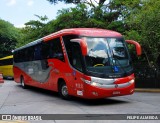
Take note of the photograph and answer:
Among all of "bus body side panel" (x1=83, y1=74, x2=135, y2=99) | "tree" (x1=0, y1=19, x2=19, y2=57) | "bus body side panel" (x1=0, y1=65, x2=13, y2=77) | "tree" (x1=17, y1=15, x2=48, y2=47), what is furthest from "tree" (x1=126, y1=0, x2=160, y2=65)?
"tree" (x1=0, y1=19, x2=19, y2=57)

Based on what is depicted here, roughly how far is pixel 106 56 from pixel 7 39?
4549cm

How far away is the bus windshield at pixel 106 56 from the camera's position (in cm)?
1297

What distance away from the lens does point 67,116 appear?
10.4 metres

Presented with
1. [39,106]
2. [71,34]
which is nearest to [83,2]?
[71,34]

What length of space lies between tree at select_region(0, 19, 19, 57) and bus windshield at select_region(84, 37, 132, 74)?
143 ft

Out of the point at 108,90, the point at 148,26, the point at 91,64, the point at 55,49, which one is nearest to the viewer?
the point at 108,90

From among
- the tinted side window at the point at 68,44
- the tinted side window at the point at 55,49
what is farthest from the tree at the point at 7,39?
the tinted side window at the point at 68,44

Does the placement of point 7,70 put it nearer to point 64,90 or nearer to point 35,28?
point 35,28

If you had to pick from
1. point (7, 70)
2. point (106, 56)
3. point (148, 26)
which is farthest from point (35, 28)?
point (106, 56)

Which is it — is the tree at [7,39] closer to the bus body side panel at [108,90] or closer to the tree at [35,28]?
the tree at [35,28]

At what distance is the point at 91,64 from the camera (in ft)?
42.5

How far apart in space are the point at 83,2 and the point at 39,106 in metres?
19.9

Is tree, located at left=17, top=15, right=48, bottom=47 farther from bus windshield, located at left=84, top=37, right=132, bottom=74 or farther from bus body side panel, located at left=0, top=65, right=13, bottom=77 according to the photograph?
bus windshield, located at left=84, top=37, right=132, bottom=74

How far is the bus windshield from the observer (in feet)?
42.5
